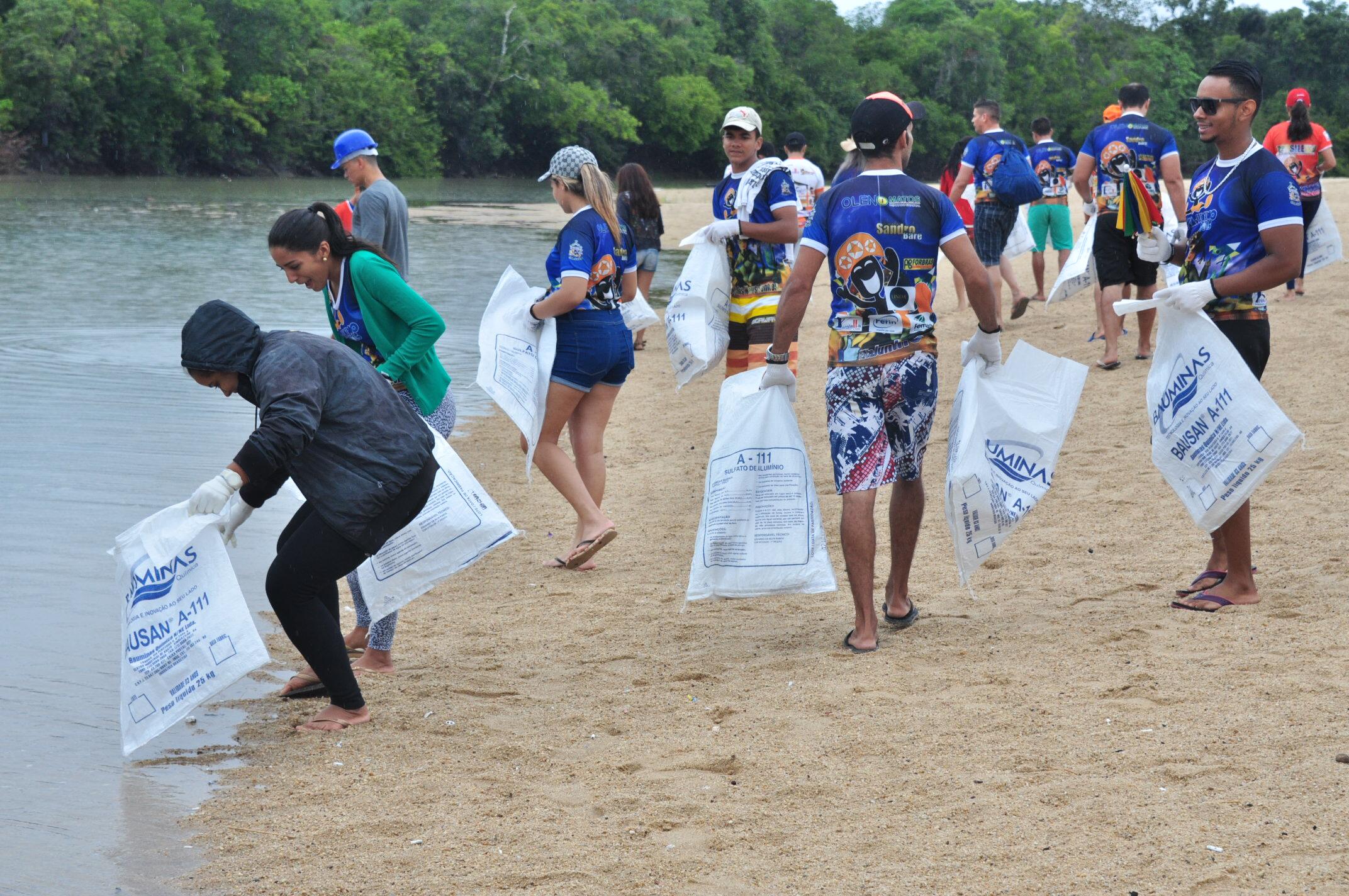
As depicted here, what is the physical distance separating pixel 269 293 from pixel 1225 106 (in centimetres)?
1466

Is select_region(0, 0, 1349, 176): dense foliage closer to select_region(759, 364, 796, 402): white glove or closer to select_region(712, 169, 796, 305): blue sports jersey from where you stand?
select_region(712, 169, 796, 305): blue sports jersey

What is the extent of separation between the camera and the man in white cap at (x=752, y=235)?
642 centimetres

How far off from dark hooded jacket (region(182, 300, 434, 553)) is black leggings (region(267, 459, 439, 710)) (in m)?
0.05

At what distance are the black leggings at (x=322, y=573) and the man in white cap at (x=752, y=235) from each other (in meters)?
2.65

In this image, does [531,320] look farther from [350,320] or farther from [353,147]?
[353,147]

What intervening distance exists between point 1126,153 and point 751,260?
3.86 m

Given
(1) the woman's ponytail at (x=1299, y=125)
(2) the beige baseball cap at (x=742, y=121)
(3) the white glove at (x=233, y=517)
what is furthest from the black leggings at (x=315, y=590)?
(1) the woman's ponytail at (x=1299, y=125)

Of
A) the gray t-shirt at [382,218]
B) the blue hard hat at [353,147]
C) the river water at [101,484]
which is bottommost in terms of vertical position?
the river water at [101,484]

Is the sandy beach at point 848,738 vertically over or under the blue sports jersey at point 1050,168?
under

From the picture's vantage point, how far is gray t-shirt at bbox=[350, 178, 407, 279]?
6488mm

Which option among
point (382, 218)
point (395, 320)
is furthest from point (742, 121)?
point (395, 320)

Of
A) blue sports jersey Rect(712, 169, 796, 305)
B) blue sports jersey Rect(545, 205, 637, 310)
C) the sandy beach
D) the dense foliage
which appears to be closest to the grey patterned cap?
blue sports jersey Rect(545, 205, 637, 310)

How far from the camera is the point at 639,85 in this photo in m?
73.6

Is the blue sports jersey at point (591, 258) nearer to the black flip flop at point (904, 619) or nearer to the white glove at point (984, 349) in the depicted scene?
the white glove at point (984, 349)
